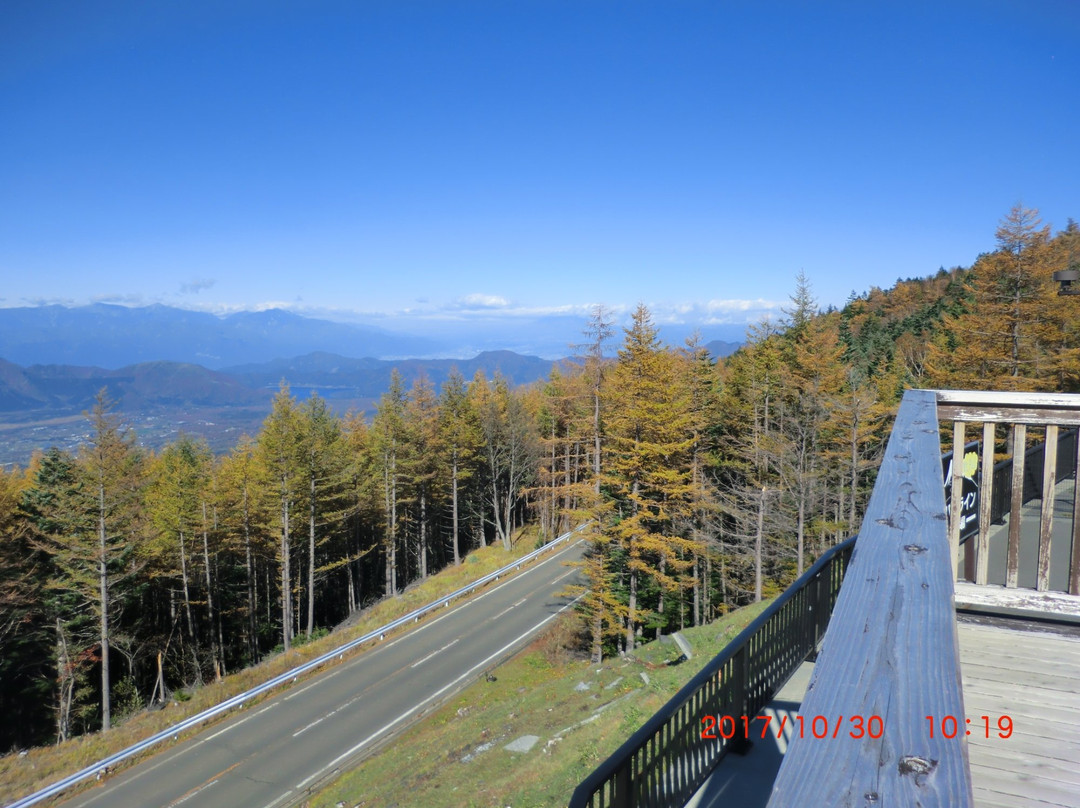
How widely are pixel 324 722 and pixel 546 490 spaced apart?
1381 cm

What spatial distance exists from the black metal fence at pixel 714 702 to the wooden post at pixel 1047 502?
1.41 metres

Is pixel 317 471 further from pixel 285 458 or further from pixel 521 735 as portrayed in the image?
pixel 521 735

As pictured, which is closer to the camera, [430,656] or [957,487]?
[957,487]

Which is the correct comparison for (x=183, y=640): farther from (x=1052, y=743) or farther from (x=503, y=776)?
(x=1052, y=743)

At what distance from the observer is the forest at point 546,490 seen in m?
21.4

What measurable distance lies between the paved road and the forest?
4.36 meters

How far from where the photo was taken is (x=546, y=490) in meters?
→ 28.9

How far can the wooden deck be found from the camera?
2473 mm

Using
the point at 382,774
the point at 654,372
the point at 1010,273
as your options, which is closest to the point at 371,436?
the point at 654,372

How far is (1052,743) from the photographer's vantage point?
8.95 ft

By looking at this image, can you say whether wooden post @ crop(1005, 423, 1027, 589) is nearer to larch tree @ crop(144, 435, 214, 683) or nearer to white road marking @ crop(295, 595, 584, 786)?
white road marking @ crop(295, 595, 584, 786)

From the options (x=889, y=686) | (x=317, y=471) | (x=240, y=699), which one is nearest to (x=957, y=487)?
(x=889, y=686)

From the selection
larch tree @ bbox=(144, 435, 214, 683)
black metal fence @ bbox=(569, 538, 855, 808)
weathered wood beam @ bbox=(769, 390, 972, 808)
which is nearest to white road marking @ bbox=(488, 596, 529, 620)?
larch tree @ bbox=(144, 435, 214, 683)

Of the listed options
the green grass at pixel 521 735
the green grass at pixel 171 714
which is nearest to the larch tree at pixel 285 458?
the green grass at pixel 171 714
